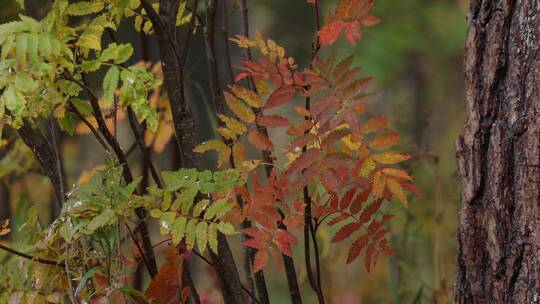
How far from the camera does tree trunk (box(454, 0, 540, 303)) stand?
201 cm

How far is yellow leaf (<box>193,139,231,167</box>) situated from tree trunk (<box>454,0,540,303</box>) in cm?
60

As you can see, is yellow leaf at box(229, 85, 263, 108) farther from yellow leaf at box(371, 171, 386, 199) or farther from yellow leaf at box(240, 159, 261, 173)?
yellow leaf at box(371, 171, 386, 199)

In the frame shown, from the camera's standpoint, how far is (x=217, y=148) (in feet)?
7.25

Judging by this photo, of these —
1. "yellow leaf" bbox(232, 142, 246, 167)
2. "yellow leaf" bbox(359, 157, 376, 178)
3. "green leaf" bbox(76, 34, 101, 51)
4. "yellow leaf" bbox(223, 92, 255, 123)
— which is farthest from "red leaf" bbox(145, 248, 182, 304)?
"green leaf" bbox(76, 34, 101, 51)

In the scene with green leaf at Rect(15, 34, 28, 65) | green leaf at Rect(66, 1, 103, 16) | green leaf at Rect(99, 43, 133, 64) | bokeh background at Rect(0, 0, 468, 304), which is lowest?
bokeh background at Rect(0, 0, 468, 304)

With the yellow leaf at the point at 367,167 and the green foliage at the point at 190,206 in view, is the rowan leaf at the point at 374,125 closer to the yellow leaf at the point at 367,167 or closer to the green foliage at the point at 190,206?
the yellow leaf at the point at 367,167

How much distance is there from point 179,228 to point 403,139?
5.80 feet

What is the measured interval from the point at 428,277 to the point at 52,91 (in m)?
3.60

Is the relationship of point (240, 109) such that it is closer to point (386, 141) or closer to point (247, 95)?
point (247, 95)

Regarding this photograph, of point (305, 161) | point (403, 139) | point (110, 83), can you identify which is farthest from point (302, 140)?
point (403, 139)

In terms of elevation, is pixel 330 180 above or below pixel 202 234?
above

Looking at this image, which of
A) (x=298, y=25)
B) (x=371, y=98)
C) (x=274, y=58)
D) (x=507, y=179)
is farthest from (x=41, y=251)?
(x=298, y=25)

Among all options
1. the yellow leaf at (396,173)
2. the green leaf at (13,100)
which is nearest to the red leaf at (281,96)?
the yellow leaf at (396,173)

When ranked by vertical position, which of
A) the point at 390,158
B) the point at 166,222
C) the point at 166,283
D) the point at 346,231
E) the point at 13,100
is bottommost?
the point at 166,283
